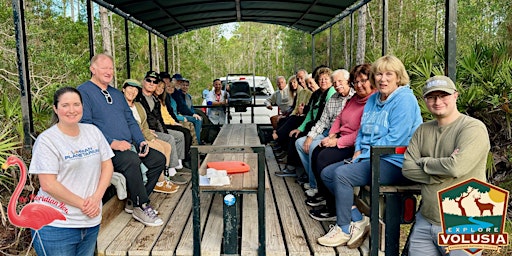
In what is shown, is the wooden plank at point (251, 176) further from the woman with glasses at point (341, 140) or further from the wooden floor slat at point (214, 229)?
the woman with glasses at point (341, 140)

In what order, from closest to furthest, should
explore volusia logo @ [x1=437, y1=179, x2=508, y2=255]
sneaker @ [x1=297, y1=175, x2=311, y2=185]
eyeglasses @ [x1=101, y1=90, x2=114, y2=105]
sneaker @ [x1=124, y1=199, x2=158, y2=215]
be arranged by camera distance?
explore volusia logo @ [x1=437, y1=179, x2=508, y2=255], eyeglasses @ [x1=101, y1=90, x2=114, y2=105], sneaker @ [x1=124, y1=199, x2=158, y2=215], sneaker @ [x1=297, y1=175, x2=311, y2=185]

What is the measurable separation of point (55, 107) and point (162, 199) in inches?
84.0

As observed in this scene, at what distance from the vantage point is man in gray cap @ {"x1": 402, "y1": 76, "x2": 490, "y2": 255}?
222 centimetres

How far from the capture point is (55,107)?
7.68ft

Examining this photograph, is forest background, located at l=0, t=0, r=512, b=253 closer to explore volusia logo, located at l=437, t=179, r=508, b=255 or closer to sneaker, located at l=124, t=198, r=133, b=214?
sneaker, located at l=124, t=198, r=133, b=214

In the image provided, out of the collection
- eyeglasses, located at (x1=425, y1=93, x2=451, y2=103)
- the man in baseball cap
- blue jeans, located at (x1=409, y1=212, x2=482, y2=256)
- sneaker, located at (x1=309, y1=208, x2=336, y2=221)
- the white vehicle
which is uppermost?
the white vehicle

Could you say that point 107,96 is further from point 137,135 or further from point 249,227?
point 249,227

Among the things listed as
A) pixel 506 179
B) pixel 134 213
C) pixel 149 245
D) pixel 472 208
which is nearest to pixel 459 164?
pixel 472 208

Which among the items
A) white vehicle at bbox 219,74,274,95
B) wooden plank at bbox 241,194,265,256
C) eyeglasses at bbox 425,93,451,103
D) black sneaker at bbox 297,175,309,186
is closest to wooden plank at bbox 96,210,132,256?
wooden plank at bbox 241,194,265,256

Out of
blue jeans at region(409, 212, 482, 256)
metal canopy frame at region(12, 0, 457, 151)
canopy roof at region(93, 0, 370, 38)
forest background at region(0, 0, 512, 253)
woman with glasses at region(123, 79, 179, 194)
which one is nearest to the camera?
blue jeans at region(409, 212, 482, 256)

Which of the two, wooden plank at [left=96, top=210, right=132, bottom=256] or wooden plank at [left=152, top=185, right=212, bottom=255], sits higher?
wooden plank at [left=96, top=210, right=132, bottom=256]

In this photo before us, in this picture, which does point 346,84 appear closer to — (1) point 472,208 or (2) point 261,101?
(1) point 472,208

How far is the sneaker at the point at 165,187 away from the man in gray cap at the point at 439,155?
2.69m

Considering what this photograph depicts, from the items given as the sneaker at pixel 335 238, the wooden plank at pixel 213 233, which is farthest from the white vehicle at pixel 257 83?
the sneaker at pixel 335 238
